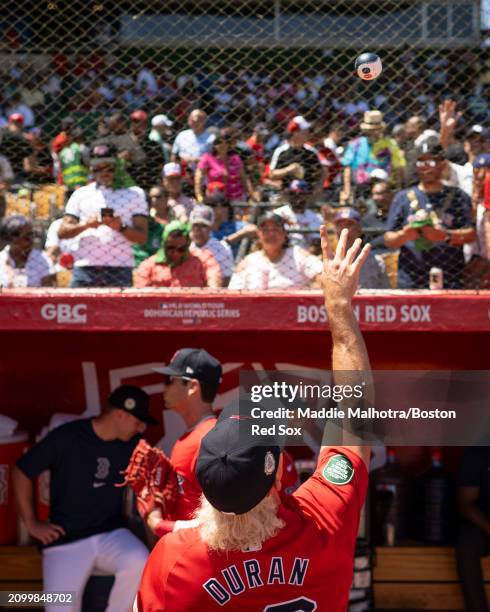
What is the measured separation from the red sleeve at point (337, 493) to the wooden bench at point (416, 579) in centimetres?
319

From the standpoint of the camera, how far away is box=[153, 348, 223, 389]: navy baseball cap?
4619mm

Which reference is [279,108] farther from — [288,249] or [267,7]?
[288,249]

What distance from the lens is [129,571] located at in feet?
16.3

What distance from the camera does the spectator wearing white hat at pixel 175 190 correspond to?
7.22 metres

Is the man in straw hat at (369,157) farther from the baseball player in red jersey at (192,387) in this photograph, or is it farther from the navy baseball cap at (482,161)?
the baseball player in red jersey at (192,387)

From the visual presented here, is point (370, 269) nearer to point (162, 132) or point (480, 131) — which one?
point (480, 131)

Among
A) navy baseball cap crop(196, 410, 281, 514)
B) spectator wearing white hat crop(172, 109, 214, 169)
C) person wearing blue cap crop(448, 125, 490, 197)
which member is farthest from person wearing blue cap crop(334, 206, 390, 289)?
navy baseball cap crop(196, 410, 281, 514)

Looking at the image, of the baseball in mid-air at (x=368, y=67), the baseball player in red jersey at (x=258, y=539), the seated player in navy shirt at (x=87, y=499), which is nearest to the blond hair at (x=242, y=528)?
the baseball player in red jersey at (x=258, y=539)

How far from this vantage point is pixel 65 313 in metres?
5.02

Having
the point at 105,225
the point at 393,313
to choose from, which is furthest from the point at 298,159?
the point at 393,313

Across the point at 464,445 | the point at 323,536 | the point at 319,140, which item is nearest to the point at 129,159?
the point at 319,140

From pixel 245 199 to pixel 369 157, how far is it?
3.72ft

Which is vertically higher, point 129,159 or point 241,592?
point 129,159

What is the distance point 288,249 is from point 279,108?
315 cm
